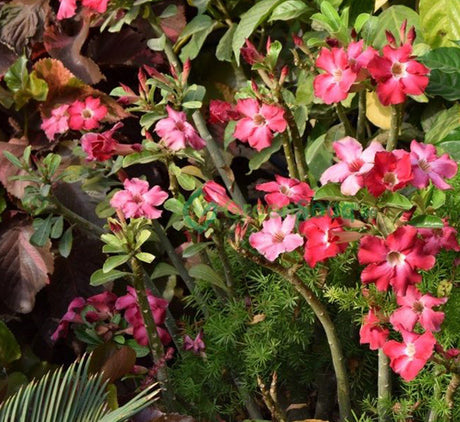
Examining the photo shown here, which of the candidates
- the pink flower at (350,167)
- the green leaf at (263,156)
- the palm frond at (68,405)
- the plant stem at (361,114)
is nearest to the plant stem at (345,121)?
the plant stem at (361,114)

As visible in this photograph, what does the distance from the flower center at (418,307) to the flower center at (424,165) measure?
201mm

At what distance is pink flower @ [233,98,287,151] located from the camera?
1.48 m

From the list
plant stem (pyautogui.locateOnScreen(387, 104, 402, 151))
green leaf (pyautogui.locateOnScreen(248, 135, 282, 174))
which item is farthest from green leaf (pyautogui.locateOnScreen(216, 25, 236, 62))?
plant stem (pyautogui.locateOnScreen(387, 104, 402, 151))

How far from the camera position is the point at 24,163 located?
175 centimetres

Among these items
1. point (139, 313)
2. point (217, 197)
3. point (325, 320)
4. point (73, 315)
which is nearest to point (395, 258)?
point (325, 320)

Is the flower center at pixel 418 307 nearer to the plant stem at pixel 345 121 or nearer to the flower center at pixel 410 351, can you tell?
the flower center at pixel 410 351

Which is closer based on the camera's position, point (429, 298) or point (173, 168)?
point (429, 298)

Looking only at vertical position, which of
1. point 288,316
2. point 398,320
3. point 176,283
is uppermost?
point 398,320

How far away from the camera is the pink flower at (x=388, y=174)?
1.20 metres

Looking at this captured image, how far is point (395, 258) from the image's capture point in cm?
123

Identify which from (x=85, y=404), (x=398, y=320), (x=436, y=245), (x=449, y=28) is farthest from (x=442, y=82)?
(x=85, y=404)

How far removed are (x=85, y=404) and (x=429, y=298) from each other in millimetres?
527

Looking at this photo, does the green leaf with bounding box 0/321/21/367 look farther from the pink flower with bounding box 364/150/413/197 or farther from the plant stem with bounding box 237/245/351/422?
the pink flower with bounding box 364/150/413/197

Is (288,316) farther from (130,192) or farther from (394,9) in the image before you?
(394,9)
